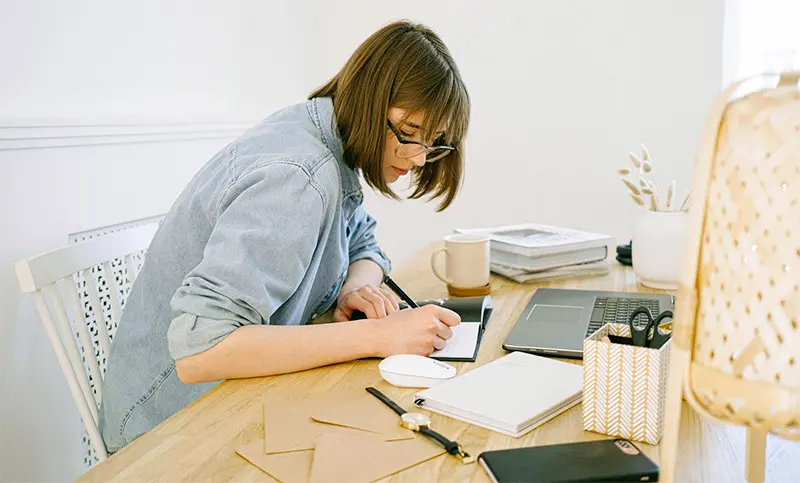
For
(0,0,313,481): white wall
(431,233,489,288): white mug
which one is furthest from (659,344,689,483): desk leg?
(0,0,313,481): white wall

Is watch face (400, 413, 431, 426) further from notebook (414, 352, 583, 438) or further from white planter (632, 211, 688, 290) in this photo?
white planter (632, 211, 688, 290)

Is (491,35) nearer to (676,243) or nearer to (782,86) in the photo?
(676,243)

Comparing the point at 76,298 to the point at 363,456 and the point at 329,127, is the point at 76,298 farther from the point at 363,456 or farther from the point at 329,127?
the point at 363,456

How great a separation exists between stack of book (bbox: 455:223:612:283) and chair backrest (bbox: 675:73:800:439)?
3.40 feet

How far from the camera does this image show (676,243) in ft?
4.95

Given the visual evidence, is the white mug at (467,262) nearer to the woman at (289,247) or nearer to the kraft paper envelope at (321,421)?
the woman at (289,247)

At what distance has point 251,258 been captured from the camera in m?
1.06

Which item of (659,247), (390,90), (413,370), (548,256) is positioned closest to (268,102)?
(548,256)

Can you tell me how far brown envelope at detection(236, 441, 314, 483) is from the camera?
0.76 meters

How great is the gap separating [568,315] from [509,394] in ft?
1.33

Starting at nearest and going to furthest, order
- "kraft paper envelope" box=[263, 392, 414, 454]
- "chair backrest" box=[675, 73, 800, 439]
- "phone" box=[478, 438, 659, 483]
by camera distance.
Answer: "chair backrest" box=[675, 73, 800, 439]
"phone" box=[478, 438, 659, 483]
"kraft paper envelope" box=[263, 392, 414, 454]

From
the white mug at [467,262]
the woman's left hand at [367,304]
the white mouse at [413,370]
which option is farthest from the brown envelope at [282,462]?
the white mug at [467,262]

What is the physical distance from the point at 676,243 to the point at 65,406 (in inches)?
52.9

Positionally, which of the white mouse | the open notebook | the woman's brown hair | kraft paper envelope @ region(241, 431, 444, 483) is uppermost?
the woman's brown hair
